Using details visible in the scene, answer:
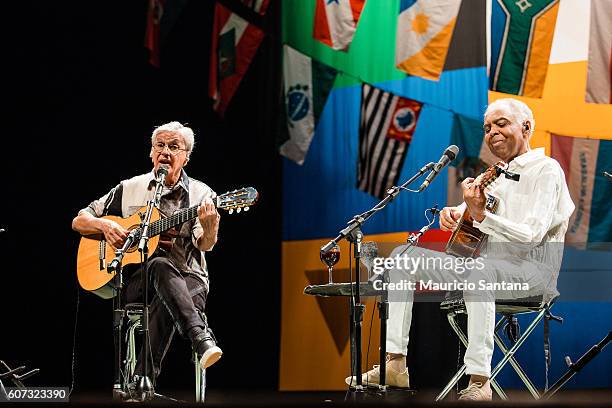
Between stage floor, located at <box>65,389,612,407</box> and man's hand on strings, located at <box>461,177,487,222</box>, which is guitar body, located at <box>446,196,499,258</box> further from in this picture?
stage floor, located at <box>65,389,612,407</box>

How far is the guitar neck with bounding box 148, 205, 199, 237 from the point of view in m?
4.41

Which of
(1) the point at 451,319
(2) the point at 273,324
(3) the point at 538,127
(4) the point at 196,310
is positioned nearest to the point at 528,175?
(1) the point at 451,319

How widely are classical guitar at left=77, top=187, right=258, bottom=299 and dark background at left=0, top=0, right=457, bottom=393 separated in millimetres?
1978

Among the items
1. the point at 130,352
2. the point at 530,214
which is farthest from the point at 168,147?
the point at 530,214

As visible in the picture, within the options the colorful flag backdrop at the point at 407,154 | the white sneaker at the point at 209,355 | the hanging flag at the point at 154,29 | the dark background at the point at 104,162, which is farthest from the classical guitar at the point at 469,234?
the hanging flag at the point at 154,29

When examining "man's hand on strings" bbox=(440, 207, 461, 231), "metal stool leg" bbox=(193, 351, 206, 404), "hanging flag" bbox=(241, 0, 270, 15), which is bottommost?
"metal stool leg" bbox=(193, 351, 206, 404)

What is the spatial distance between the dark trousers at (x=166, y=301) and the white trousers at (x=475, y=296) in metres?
0.96

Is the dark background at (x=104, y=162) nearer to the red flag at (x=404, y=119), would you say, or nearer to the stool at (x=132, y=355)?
the red flag at (x=404, y=119)

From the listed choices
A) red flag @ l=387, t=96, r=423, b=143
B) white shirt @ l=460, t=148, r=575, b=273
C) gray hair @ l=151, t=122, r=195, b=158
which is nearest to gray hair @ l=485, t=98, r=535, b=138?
white shirt @ l=460, t=148, r=575, b=273

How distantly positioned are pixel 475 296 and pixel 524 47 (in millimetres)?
2723

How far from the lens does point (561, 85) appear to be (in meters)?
5.92

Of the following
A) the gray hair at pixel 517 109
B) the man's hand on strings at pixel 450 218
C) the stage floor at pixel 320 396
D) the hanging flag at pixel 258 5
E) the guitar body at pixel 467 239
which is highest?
the hanging flag at pixel 258 5

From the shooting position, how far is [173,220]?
445cm

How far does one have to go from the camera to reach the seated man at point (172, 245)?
4.13 m
